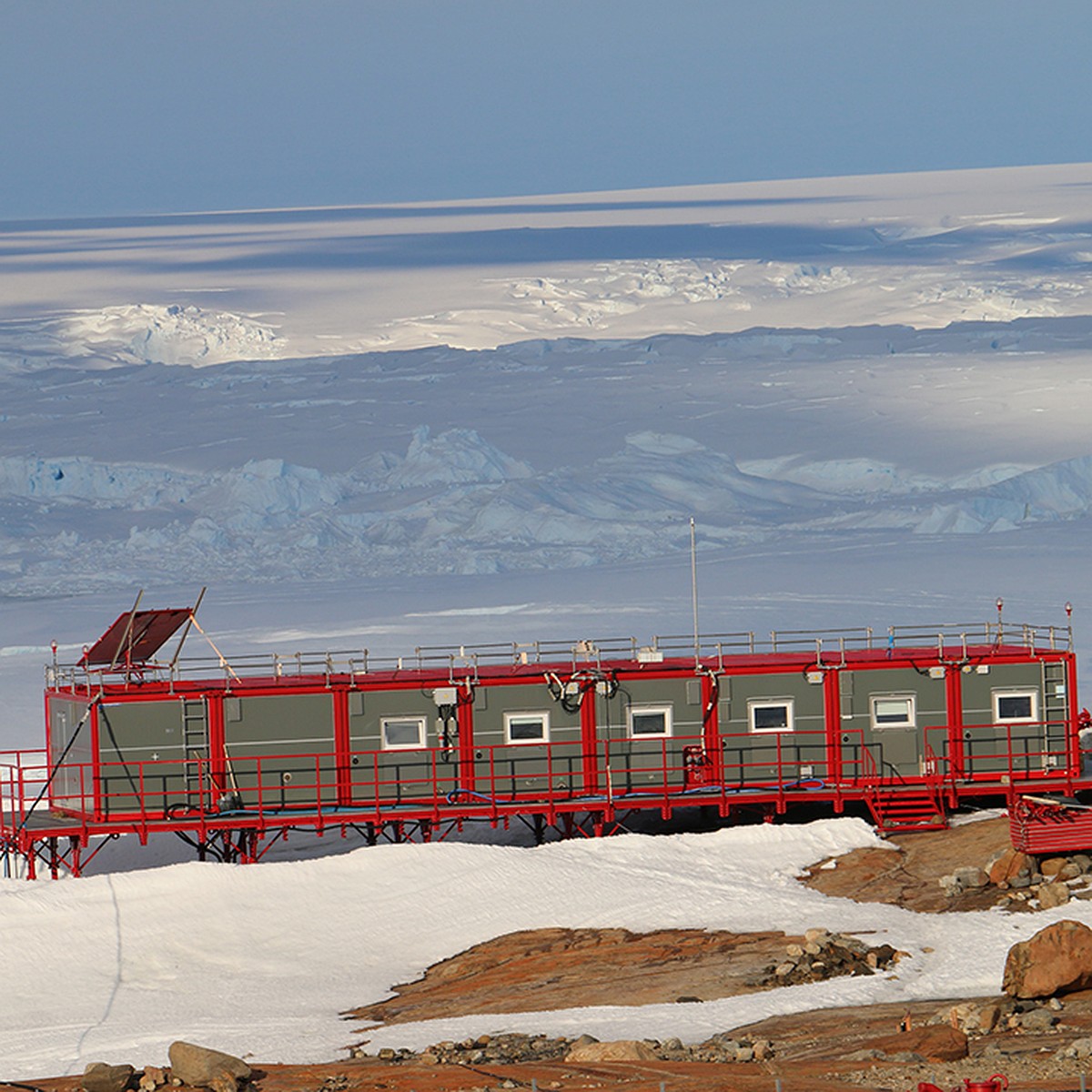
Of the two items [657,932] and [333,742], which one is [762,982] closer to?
[657,932]

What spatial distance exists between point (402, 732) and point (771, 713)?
5.46 m

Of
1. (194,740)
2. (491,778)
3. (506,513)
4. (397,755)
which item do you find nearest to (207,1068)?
(194,740)

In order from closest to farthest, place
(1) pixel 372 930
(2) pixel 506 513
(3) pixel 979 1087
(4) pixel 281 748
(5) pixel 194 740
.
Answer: (3) pixel 979 1087
(1) pixel 372 930
(5) pixel 194 740
(4) pixel 281 748
(2) pixel 506 513

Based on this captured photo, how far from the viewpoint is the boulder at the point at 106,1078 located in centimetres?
1709

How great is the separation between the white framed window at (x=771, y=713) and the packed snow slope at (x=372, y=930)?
2.24 metres

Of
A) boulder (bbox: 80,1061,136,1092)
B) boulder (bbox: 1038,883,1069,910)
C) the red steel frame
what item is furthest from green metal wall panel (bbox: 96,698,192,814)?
boulder (bbox: 1038,883,1069,910)

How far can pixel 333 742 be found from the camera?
1138 inches

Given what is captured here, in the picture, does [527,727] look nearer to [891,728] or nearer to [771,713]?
[771,713]

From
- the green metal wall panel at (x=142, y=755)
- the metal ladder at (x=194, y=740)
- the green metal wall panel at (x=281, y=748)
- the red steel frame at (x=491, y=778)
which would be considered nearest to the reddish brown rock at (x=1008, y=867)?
the red steel frame at (x=491, y=778)

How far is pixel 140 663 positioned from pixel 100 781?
80.5 inches

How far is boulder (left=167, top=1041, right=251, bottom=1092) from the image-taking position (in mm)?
17109

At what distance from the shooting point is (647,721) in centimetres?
2930

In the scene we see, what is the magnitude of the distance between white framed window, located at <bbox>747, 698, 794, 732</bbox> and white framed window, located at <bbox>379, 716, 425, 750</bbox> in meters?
4.86

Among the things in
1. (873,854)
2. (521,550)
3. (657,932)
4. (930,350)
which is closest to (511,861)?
(657,932)
